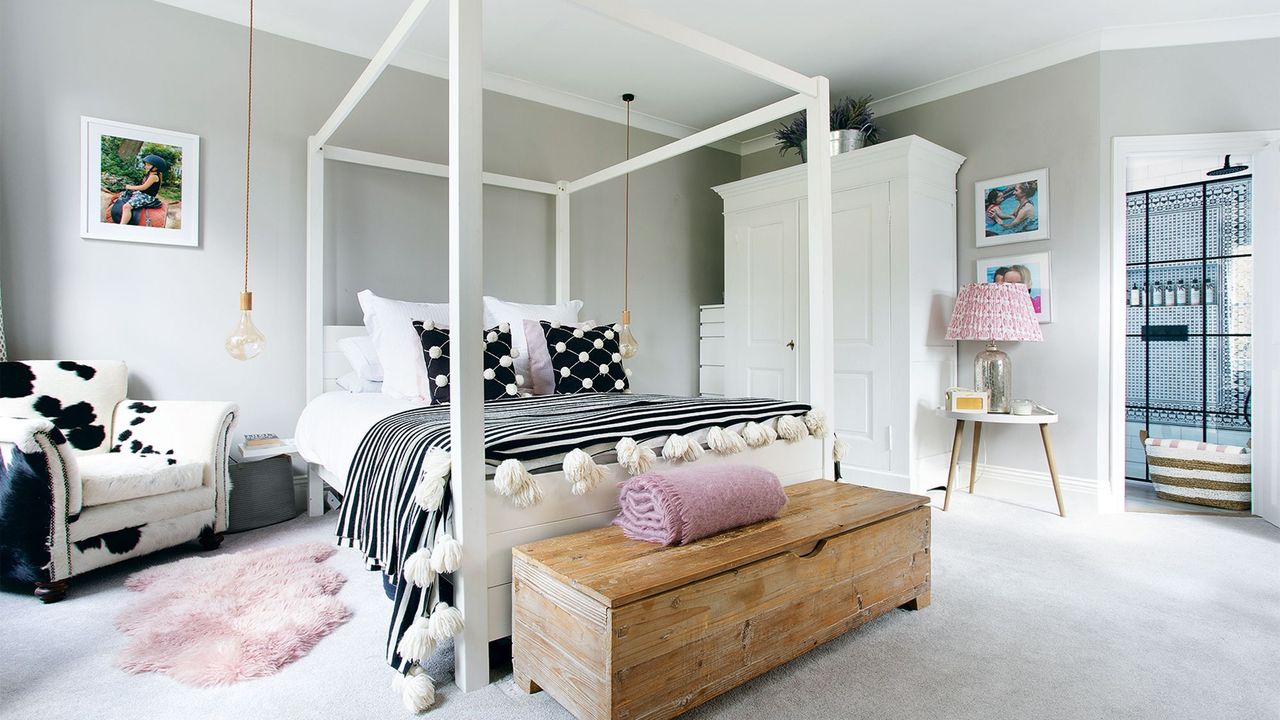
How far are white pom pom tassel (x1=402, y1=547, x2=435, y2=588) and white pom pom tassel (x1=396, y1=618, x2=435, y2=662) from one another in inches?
3.8

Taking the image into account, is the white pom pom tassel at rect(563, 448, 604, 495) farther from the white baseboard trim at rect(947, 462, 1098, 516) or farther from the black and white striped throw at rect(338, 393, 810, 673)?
the white baseboard trim at rect(947, 462, 1098, 516)

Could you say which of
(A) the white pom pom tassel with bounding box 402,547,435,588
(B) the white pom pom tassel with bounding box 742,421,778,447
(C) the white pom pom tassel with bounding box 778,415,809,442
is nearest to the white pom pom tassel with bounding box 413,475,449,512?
(A) the white pom pom tassel with bounding box 402,547,435,588

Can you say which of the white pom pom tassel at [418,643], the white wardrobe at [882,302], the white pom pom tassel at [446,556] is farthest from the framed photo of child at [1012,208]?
the white pom pom tassel at [418,643]

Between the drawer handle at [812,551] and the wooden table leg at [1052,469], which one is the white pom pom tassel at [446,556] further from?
the wooden table leg at [1052,469]

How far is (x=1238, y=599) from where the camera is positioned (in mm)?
2172

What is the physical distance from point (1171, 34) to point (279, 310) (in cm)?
463

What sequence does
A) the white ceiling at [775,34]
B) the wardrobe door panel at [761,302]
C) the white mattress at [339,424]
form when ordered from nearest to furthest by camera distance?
the white mattress at [339,424]
the white ceiling at [775,34]
the wardrobe door panel at [761,302]

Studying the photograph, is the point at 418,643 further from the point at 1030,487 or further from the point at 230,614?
the point at 1030,487

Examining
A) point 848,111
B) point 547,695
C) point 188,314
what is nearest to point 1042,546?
point 547,695

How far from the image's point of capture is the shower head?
3724 millimetres

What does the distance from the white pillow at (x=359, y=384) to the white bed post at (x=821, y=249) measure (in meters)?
1.96

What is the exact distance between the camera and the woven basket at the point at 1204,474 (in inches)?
135

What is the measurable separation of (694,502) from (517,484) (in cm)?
44

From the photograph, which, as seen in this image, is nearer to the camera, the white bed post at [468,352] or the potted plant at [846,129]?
the white bed post at [468,352]
